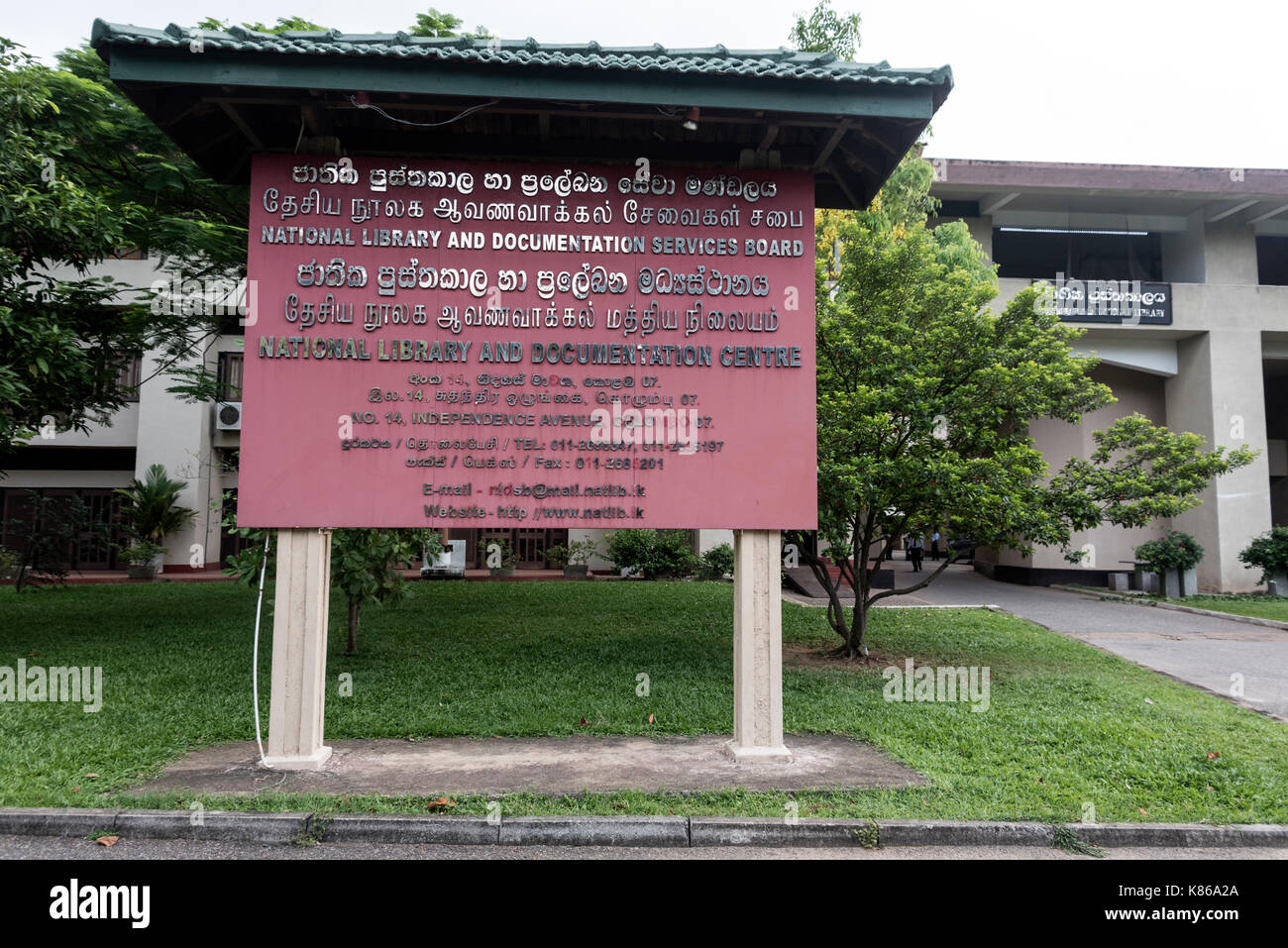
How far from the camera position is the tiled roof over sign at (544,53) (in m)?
5.14

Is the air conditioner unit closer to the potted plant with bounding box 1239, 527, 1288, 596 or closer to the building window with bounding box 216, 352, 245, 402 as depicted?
the building window with bounding box 216, 352, 245, 402

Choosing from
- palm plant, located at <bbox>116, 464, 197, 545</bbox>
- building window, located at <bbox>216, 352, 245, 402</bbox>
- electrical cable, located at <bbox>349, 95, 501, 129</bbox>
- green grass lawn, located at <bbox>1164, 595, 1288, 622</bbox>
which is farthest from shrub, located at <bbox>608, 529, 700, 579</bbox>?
electrical cable, located at <bbox>349, 95, 501, 129</bbox>

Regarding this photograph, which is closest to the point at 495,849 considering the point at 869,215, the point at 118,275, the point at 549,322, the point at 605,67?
the point at 549,322

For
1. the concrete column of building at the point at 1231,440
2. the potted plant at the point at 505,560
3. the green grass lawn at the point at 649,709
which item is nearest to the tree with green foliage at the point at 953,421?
the green grass lawn at the point at 649,709

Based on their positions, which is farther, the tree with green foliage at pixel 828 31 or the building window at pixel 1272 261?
the building window at pixel 1272 261

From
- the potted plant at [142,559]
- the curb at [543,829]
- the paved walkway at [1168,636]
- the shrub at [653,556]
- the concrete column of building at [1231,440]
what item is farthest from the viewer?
the concrete column of building at [1231,440]

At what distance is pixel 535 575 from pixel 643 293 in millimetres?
13747

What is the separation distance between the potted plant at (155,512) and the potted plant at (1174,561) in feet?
74.4

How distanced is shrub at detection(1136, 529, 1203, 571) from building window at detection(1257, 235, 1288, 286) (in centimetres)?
936

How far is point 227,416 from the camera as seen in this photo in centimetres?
1964

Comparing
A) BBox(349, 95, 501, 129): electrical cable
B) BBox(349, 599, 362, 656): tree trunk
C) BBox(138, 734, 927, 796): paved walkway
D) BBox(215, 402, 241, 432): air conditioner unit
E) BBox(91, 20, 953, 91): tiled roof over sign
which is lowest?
BBox(138, 734, 927, 796): paved walkway

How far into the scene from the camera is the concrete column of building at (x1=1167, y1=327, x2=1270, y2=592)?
18.5 meters

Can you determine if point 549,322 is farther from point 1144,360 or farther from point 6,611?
point 1144,360

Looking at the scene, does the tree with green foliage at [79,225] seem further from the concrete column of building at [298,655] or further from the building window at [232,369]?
the building window at [232,369]
